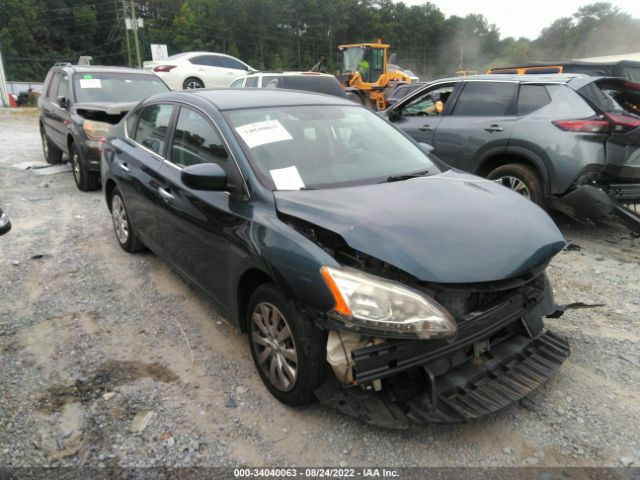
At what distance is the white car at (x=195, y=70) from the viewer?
1662 cm

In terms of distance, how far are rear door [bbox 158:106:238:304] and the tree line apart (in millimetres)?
48303

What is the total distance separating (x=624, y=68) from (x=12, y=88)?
117ft

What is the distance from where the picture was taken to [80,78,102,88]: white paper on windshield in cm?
800

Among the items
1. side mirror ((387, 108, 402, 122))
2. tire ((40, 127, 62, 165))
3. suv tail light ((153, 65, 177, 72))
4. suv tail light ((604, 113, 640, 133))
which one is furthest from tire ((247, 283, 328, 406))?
suv tail light ((153, 65, 177, 72))

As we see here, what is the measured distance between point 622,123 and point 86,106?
23.5 feet

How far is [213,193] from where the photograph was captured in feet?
10.2

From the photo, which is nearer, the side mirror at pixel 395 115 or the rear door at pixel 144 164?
the rear door at pixel 144 164

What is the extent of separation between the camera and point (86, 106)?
23.9ft

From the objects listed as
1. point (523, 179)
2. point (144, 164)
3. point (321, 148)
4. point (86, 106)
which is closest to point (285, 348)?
point (321, 148)

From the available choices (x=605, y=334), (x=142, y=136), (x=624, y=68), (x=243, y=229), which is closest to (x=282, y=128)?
(x=243, y=229)

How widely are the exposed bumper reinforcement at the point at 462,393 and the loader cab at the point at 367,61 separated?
64.3 feet

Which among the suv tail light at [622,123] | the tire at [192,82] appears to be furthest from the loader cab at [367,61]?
the suv tail light at [622,123]

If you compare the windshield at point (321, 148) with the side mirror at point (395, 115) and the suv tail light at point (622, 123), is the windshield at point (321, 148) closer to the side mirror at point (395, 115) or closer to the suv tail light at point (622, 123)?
the suv tail light at point (622, 123)

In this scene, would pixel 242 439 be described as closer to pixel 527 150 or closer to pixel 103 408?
pixel 103 408
